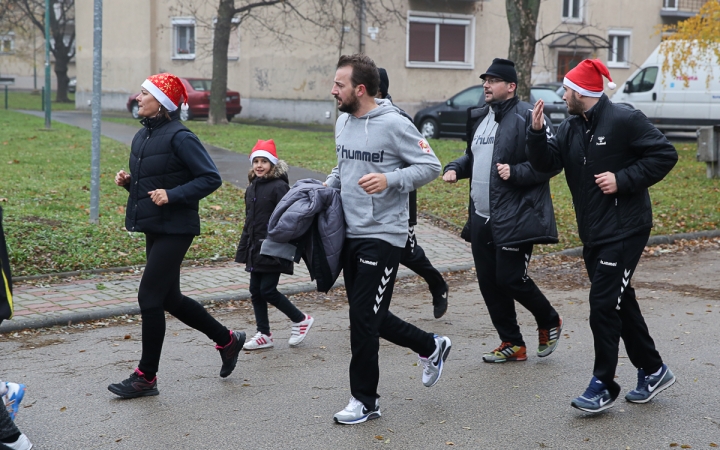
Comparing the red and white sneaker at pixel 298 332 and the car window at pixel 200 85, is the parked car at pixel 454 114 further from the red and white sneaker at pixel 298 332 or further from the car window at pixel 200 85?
the red and white sneaker at pixel 298 332

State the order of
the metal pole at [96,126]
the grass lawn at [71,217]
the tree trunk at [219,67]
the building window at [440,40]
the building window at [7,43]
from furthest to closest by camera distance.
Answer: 1. the building window at [7,43]
2. the building window at [440,40]
3. the tree trunk at [219,67]
4. the metal pole at [96,126]
5. the grass lawn at [71,217]

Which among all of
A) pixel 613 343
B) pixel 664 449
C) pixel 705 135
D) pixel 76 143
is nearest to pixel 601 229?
pixel 613 343

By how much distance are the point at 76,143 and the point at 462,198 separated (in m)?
9.98

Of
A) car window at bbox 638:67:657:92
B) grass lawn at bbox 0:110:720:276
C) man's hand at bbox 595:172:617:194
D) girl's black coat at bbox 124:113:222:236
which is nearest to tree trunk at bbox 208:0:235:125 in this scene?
grass lawn at bbox 0:110:720:276

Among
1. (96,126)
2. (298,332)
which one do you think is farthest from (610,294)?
(96,126)

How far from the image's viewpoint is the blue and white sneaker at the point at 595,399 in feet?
15.8

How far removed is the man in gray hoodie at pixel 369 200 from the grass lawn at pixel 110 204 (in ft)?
15.9

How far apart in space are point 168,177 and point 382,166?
4.34 feet

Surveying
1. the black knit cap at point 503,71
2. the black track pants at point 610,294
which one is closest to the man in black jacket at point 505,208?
the black knit cap at point 503,71

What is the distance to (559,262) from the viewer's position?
393 inches

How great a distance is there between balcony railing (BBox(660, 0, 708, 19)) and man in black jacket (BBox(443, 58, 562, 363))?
32.6m

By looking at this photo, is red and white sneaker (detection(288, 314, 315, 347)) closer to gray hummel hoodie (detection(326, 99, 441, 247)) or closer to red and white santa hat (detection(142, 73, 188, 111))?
gray hummel hoodie (detection(326, 99, 441, 247))

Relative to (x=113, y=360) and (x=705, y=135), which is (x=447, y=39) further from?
(x=113, y=360)

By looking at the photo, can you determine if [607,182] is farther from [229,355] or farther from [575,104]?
[229,355]
